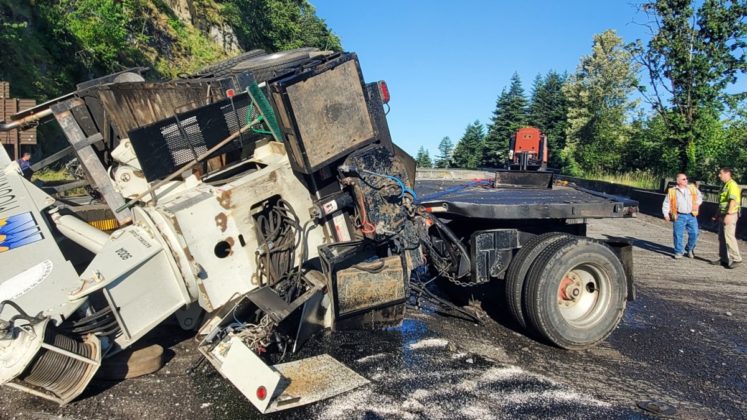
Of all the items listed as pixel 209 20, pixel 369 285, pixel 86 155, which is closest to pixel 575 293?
pixel 369 285

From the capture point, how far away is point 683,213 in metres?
8.74

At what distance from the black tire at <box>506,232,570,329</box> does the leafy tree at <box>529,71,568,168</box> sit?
4808cm

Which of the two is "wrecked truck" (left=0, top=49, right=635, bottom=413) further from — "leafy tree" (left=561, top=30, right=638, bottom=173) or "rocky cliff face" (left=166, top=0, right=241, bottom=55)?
"leafy tree" (left=561, top=30, right=638, bottom=173)

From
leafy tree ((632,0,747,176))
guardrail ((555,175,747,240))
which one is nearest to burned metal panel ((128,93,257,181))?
guardrail ((555,175,747,240))

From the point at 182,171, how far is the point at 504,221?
2.65 metres

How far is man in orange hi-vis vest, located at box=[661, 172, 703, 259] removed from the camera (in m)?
8.66

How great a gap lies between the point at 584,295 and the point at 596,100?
47.0 meters

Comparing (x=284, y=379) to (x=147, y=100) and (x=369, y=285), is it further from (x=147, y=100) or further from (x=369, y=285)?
(x=147, y=100)

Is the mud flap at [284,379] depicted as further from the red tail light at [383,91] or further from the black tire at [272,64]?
the black tire at [272,64]

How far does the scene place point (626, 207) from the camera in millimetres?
4508

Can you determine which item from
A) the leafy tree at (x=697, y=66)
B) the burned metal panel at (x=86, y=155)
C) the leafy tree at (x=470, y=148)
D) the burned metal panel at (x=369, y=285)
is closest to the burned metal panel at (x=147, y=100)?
the burned metal panel at (x=86, y=155)

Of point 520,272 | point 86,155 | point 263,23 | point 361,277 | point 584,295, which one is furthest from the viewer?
point 263,23

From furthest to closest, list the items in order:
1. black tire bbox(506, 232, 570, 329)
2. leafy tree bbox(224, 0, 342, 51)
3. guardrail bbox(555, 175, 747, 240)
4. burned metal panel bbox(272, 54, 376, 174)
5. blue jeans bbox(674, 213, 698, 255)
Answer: leafy tree bbox(224, 0, 342, 51) < guardrail bbox(555, 175, 747, 240) < blue jeans bbox(674, 213, 698, 255) < black tire bbox(506, 232, 570, 329) < burned metal panel bbox(272, 54, 376, 174)

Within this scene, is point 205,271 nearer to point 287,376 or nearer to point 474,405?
point 287,376
